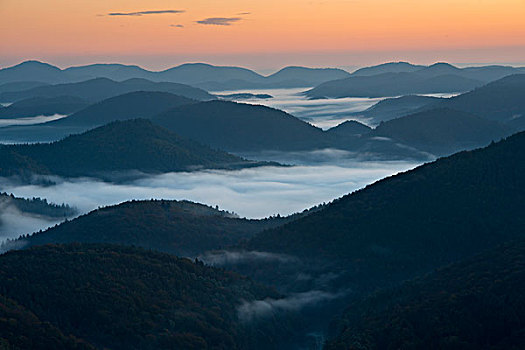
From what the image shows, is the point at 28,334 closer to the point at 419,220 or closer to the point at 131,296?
the point at 131,296

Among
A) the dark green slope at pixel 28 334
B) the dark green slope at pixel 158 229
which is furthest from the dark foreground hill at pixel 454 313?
the dark green slope at pixel 158 229

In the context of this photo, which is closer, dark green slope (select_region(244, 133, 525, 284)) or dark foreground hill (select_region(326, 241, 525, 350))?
dark foreground hill (select_region(326, 241, 525, 350))

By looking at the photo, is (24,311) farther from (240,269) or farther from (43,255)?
(240,269)

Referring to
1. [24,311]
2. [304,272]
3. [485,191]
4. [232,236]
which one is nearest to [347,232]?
[304,272]

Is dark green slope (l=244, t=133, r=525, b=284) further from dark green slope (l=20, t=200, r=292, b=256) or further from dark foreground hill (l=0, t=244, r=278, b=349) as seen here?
dark green slope (l=20, t=200, r=292, b=256)

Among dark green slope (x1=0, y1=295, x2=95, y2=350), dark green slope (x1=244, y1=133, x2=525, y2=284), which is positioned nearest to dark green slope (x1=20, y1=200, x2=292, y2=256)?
dark green slope (x1=244, y1=133, x2=525, y2=284)

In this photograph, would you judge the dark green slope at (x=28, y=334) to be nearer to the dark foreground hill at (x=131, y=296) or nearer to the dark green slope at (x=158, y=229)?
the dark foreground hill at (x=131, y=296)

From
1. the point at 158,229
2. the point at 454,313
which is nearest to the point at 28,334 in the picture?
the point at 454,313

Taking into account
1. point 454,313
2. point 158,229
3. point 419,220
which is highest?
point 419,220
